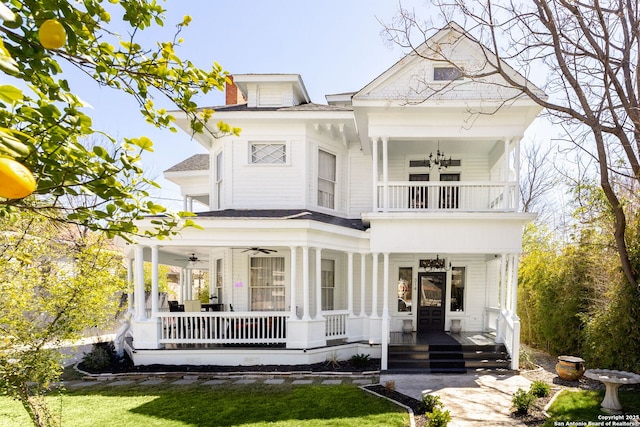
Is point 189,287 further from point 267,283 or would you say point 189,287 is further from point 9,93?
point 9,93

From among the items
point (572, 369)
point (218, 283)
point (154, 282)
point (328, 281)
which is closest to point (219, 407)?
point (154, 282)

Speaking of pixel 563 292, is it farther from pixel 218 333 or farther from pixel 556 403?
pixel 218 333

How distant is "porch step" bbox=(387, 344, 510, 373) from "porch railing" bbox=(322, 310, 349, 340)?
144 cm

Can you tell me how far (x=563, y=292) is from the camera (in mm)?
9742

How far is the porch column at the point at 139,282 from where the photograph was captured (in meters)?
8.60

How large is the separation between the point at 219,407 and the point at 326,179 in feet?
23.7

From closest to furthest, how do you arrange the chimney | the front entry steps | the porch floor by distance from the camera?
the front entry steps < the porch floor < the chimney

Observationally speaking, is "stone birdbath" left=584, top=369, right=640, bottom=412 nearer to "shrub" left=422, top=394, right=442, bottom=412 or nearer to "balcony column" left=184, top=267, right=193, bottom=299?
"shrub" left=422, top=394, right=442, bottom=412

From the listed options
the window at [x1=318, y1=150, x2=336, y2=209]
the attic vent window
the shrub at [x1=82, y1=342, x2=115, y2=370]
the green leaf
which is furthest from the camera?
the window at [x1=318, y1=150, x2=336, y2=209]

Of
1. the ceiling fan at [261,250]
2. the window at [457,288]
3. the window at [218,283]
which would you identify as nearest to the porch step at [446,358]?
the window at [457,288]

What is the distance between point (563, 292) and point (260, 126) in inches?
396

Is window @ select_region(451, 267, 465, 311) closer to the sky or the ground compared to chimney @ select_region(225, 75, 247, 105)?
closer to the ground

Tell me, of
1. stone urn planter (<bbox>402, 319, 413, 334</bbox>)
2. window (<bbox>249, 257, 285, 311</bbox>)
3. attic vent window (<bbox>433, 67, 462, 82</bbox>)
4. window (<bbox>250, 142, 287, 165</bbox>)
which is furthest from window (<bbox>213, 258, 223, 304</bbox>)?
attic vent window (<bbox>433, 67, 462, 82</bbox>)

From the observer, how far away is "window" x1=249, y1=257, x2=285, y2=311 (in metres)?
10.7
